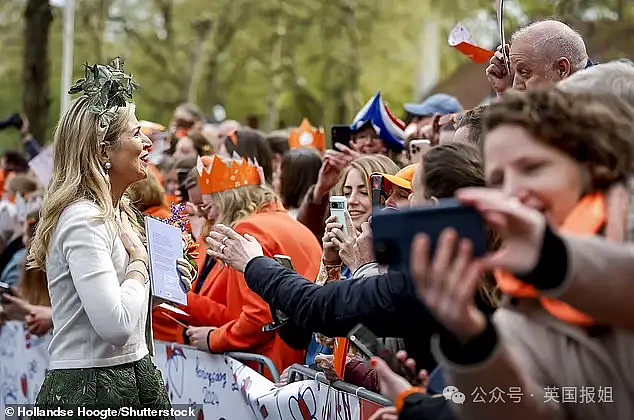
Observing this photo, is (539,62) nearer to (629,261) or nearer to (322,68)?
(629,261)

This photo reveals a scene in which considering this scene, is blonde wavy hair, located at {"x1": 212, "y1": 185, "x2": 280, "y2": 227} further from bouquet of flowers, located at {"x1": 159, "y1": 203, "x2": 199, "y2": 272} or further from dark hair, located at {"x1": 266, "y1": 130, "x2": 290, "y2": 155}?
dark hair, located at {"x1": 266, "y1": 130, "x2": 290, "y2": 155}

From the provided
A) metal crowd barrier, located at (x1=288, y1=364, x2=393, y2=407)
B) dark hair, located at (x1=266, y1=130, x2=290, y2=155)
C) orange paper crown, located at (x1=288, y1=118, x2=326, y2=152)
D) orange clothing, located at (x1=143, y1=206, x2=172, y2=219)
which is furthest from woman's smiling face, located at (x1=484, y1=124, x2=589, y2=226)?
dark hair, located at (x1=266, y1=130, x2=290, y2=155)

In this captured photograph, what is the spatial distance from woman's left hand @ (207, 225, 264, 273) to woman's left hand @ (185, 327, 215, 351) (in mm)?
2152

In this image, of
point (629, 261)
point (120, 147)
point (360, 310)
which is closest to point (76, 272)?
point (120, 147)

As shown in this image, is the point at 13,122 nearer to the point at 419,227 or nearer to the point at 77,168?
the point at 77,168

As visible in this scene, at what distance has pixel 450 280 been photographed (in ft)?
7.04

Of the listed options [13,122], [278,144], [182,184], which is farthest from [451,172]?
[13,122]

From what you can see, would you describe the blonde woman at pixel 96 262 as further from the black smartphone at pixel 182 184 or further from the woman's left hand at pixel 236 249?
the black smartphone at pixel 182 184

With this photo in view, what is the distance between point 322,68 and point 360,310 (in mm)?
27828

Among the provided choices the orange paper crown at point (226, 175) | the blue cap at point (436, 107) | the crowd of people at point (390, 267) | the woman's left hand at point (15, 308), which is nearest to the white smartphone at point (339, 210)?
the crowd of people at point (390, 267)

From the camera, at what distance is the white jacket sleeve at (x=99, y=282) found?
4152mm

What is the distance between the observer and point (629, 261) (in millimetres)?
2146

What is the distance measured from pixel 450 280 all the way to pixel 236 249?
6.58 feet

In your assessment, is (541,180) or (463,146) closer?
(541,180)
